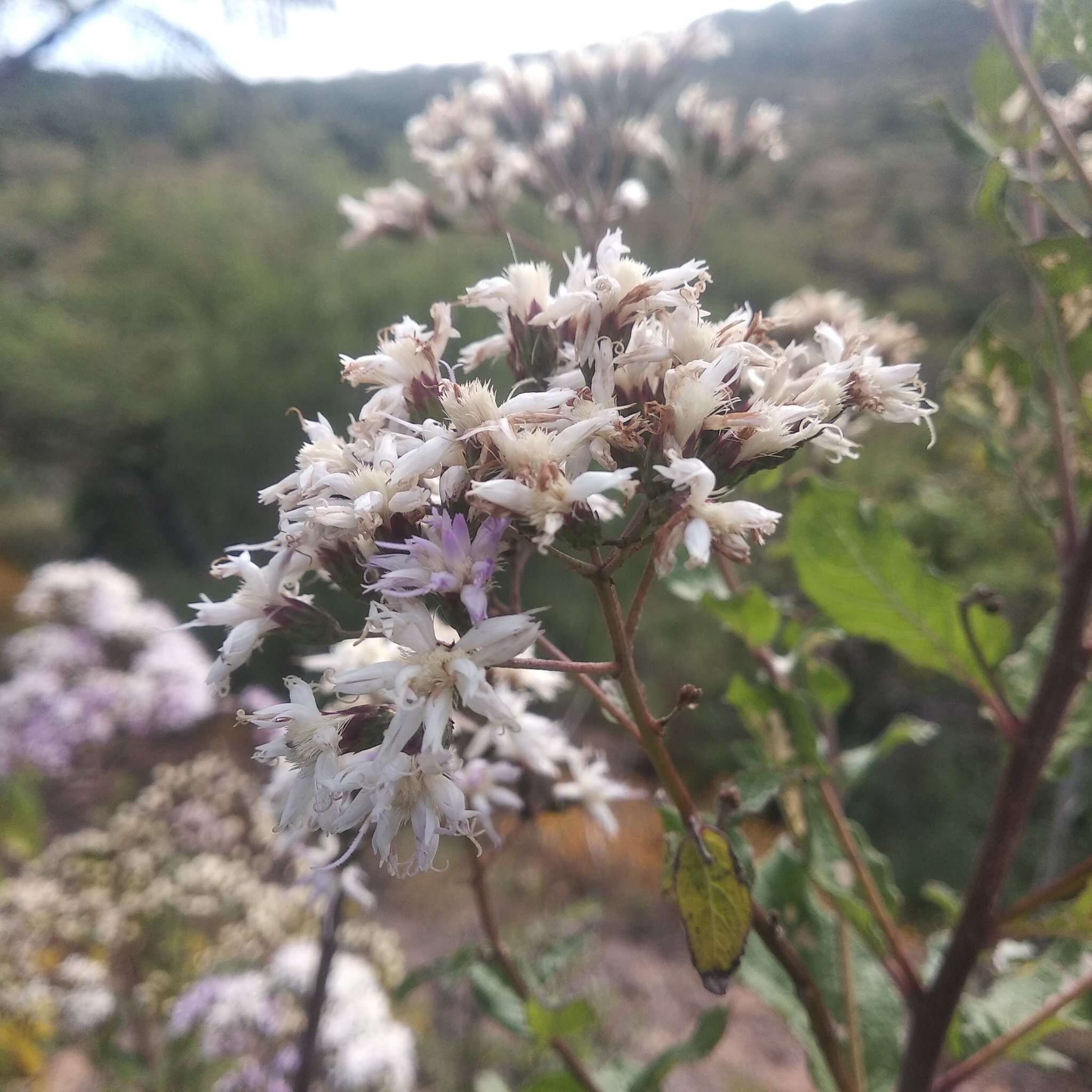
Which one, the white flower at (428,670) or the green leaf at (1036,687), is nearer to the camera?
the white flower at (428,670)

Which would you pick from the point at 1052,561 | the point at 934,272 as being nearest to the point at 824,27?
the point at 934,272

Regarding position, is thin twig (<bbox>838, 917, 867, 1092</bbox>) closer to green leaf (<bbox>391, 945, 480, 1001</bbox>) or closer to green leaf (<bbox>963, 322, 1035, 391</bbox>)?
green leaf (<bbox>391, 945, 480, 1001</bbox>)

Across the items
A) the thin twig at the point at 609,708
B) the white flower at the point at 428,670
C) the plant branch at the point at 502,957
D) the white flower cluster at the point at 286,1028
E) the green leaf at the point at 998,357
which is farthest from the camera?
the white flower cluster at the point at 286,1028

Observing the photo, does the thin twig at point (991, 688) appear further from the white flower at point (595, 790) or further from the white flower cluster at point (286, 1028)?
the white flower cluster at point (286, 1028)

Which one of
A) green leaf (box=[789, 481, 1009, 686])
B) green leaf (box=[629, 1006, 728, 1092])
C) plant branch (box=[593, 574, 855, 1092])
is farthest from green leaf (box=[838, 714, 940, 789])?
plant branch (box=[593, 574, 855, 1092])

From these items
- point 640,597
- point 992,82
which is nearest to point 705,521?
point 640,597

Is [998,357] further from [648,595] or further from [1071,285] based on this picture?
[648,595]

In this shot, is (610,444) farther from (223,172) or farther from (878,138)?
(878,138)

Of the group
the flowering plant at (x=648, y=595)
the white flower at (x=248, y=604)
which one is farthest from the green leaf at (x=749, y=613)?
the white flower at (x=248, y=604)
